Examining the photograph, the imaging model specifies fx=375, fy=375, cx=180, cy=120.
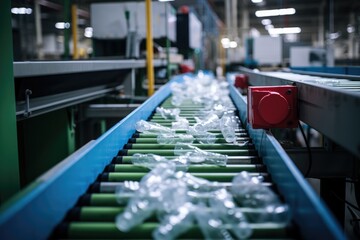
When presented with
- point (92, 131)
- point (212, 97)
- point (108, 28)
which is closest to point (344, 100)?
point (212, 97)

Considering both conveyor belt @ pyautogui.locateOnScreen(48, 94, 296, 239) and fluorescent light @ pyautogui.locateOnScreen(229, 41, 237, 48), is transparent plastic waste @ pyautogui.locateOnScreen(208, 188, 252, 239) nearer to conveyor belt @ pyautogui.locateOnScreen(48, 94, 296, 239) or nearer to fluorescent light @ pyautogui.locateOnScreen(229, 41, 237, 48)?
conveyor belt @ pyautogui.locateOnScreen(48, 94, 296, 239)

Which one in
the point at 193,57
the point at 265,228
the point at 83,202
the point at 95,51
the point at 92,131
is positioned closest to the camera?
the point at 265,228

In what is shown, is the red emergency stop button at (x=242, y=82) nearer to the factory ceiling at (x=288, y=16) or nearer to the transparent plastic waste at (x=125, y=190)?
the transparent plastic waste at (x=125, y=190)

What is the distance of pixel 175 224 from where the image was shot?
1136 mm

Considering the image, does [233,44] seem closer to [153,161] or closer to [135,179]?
[153,161]

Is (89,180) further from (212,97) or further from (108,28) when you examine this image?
(108,28)

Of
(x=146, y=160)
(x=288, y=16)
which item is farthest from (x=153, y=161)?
(x=288, y=16)

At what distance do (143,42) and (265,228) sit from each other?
534 cm

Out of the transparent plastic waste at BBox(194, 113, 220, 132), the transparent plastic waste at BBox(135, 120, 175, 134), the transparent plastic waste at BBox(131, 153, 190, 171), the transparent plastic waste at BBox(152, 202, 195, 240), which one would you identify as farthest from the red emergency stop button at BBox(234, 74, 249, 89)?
the transparent plastic waste at BBox(152, 202, 195, 240)

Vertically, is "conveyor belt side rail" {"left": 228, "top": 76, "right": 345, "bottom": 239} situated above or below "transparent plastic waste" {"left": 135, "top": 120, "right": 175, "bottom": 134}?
below

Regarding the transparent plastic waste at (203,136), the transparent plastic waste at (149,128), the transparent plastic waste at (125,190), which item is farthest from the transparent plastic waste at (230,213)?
the transparent plastic waste at (149,128)

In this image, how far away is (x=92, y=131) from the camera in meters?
5.32

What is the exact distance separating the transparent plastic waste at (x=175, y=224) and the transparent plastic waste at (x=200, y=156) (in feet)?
1.79

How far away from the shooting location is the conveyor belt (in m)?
1.14
